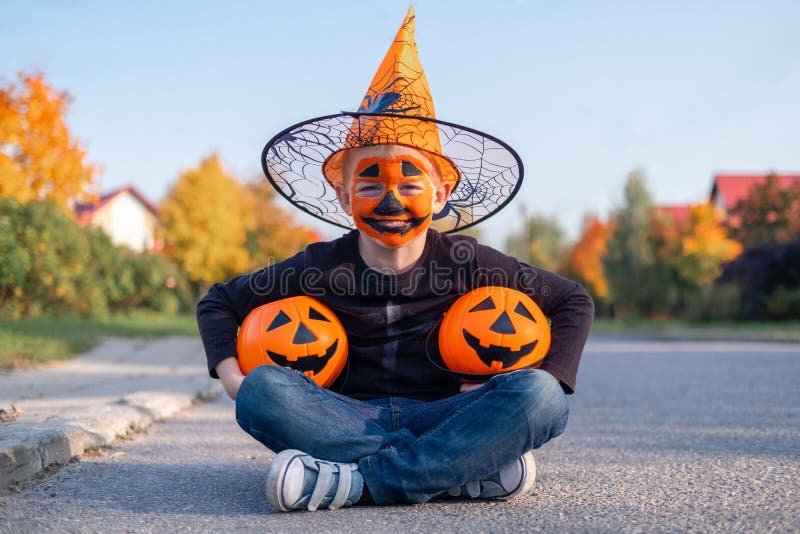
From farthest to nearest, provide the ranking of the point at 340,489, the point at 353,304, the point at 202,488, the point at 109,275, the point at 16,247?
the point at 109,275 < the point at 16,247 < the point at 353,304 < the point at 202,488 < the point at 340,489

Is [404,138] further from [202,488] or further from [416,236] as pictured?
[202,488]

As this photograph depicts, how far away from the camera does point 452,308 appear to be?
3.00m

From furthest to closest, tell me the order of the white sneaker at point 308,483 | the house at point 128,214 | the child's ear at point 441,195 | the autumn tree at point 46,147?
the house at point 128,214 < the autumn tree at point 46,147 < the child's ear at point 441,195 < the white sneaker at point 308,483

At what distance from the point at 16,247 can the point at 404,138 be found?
8437 millimetres

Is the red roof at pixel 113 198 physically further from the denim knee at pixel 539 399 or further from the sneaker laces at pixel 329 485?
the denim knee at pixel 539 399

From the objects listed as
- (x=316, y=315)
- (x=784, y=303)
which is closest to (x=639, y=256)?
(x=784, y=303)

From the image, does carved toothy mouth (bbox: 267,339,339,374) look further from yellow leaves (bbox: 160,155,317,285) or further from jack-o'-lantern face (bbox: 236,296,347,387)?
yellow leaves (bbox: 160,155,317,285)

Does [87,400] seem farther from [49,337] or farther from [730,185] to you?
[730,185]

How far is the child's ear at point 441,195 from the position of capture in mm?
3146

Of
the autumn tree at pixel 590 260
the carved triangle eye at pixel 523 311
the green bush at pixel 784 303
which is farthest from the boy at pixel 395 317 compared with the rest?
the autumn tree at pixel 590 260

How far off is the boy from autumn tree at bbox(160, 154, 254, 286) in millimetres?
33522

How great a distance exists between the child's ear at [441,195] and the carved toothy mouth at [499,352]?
605 mm

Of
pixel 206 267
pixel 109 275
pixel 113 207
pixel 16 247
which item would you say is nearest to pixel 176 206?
pixel 206 267

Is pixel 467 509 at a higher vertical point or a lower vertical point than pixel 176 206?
lower
